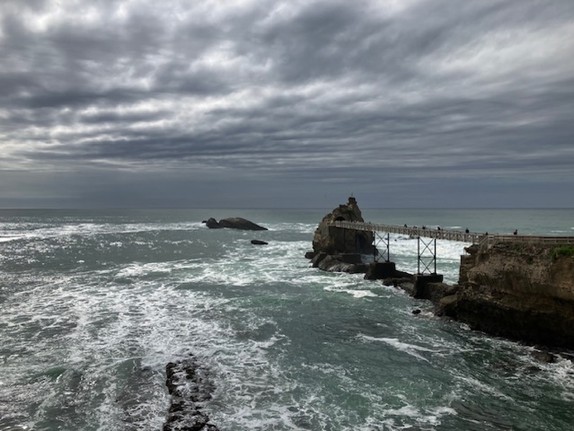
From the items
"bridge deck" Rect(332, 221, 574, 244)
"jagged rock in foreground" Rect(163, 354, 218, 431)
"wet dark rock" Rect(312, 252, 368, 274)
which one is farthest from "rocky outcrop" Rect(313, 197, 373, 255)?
"jagged rock in foreground" Rect(163, 354, 218, 431)

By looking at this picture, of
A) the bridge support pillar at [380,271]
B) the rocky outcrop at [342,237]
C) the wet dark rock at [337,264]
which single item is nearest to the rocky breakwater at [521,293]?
the bridge support pillar at [380,271]

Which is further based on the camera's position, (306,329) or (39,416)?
(306,329)

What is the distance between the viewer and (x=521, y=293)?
93.8 ft

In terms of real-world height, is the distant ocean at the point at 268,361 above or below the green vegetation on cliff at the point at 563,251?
below

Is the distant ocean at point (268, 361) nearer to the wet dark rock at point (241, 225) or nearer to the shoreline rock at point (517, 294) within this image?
the shoreline rock at point (517, 294)

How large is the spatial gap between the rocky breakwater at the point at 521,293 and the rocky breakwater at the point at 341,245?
76.8 feet

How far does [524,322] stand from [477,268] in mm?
5419

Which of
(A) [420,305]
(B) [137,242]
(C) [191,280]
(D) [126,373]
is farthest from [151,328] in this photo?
(B) [137,242]

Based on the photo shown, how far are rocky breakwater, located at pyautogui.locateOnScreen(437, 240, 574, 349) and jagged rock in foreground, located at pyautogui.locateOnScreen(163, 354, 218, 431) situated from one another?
69.5ft

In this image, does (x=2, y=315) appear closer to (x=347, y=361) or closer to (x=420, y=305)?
(x=347, y=361)

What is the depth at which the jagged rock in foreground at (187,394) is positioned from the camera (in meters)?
17.3

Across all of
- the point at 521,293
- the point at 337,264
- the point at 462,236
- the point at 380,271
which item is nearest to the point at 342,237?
the point at 337,264

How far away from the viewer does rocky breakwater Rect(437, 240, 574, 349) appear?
26.4 m

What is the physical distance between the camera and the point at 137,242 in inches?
3930
